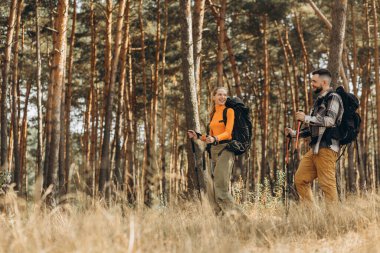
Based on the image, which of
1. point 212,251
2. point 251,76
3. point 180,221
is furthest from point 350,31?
point 212,251

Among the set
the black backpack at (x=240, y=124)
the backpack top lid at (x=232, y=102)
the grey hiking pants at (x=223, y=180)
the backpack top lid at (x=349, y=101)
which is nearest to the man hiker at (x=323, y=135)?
the backpack top lid at (x=349, y=101)

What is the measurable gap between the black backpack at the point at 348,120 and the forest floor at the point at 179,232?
36.0 inches

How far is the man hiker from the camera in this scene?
631 centimetres

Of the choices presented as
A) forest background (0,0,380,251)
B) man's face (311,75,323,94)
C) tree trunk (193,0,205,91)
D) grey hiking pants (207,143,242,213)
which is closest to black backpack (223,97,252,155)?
grey hiking pants (207,143,242,213)

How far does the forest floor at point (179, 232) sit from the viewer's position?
3.62m

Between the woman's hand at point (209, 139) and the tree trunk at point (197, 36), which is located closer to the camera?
the woman's hand at point (209, 139)

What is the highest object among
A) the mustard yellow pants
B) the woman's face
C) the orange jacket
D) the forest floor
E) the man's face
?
the man's face

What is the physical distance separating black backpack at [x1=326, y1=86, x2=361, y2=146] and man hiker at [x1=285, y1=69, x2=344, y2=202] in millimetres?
74

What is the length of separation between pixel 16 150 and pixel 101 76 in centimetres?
484

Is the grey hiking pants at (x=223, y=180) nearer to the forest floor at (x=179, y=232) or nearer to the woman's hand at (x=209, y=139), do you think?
the woman's hand at (x=209, y=139)

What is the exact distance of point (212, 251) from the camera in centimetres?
399

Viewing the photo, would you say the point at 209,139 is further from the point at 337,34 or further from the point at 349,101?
the point at 337,34

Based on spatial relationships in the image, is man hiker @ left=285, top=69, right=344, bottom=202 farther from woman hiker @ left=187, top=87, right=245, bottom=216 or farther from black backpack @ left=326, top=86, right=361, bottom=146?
woman hiker @ left=187, top=87, right=245, bottom=216

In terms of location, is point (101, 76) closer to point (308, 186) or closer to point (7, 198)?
point (308, 186)
